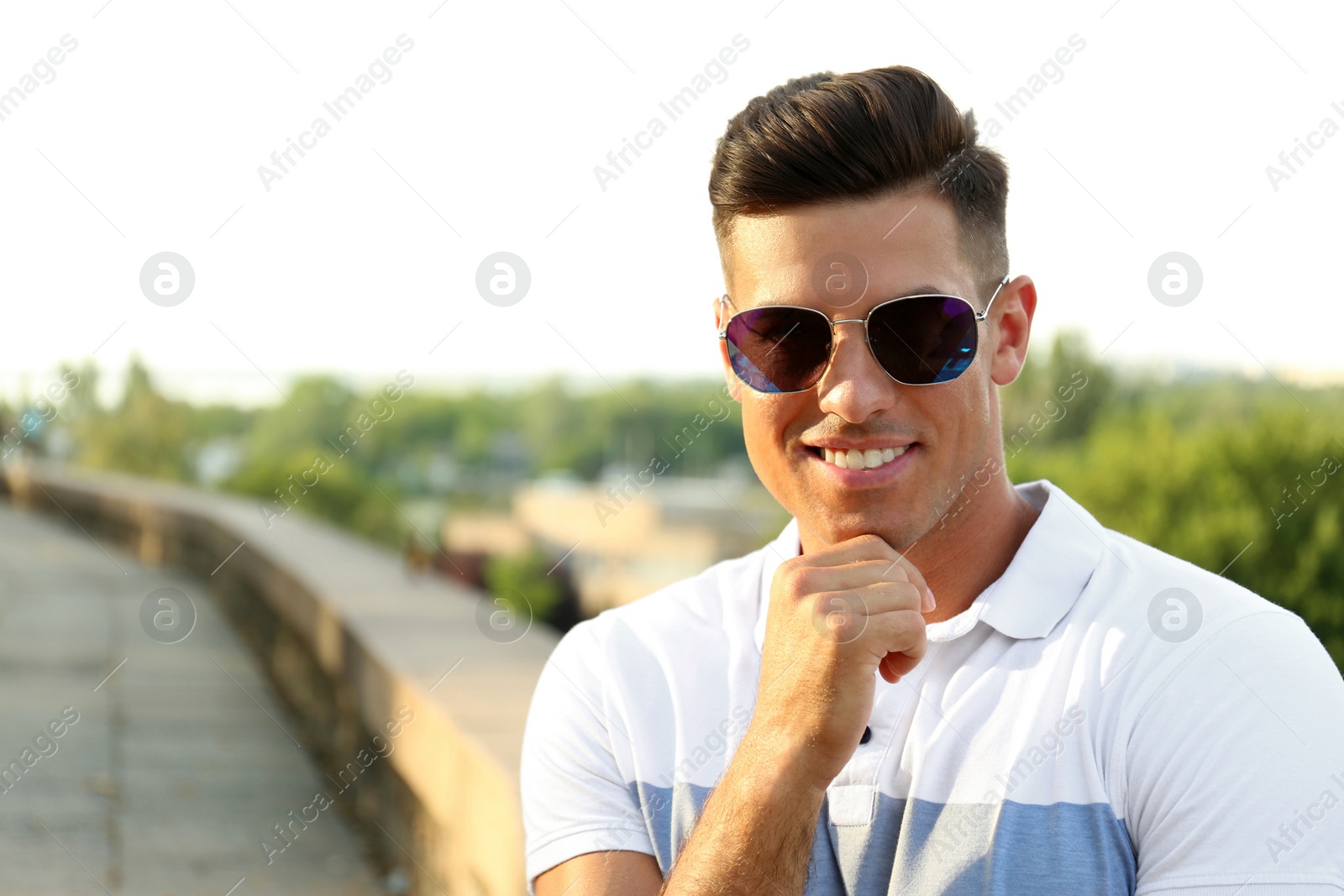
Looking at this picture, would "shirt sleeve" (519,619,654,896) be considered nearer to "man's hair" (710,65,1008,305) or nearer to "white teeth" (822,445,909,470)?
"white teeth" (822,445,909,470)

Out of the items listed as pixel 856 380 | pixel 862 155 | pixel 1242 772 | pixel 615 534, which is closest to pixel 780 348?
pixel 856 380

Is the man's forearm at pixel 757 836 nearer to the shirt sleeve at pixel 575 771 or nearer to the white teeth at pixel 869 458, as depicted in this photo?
the shirt sleeve at pixel 575 771

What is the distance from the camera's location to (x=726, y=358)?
207 centimetres

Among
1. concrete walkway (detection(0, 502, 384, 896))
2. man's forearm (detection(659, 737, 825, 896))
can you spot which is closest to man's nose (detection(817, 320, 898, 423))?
man's forearm (detection(659, 737, 825, 896))

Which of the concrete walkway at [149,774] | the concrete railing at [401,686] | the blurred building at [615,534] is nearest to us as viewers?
the concrete railing at [401,686]

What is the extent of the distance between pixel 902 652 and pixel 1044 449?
22.7 meters

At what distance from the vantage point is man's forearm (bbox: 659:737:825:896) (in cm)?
164

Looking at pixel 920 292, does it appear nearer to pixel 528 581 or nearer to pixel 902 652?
pixel 902 652

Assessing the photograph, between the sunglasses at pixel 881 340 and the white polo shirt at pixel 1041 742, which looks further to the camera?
the sunglasses at pixel 881 340

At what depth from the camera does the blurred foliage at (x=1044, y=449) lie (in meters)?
9.38

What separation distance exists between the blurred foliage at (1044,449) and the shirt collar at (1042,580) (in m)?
0.30

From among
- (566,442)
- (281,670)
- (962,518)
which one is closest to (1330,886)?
(962,518)

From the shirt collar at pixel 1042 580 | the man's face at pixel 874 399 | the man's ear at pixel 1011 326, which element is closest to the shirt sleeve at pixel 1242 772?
the shirt collar at pixel 1042 580

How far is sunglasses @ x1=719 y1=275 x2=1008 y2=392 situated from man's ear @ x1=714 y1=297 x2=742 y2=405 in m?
0.08
